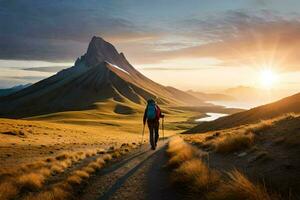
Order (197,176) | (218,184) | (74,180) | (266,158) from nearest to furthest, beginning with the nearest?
(218,184)
(197,176)
(266,158)
(74,180)

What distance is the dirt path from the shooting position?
11.4 metres

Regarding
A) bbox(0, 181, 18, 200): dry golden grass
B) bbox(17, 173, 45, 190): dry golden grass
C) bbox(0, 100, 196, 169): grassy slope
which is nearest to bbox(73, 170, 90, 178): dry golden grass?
bbox(17, 173, 45, 190): dry golden grass

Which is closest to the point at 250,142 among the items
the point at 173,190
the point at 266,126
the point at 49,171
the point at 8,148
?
the point at 266,126

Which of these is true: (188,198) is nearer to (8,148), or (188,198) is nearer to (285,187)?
(285,187)

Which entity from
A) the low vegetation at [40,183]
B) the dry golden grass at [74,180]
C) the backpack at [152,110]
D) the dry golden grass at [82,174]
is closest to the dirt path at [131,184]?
the dry golden grass at [82,174]

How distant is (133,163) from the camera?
18.8 metres

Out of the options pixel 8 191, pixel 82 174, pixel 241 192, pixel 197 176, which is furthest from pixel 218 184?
pixel 8 191

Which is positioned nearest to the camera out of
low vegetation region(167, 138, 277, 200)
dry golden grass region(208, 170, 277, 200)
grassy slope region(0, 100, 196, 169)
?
dry golden grass region(208, 170, 277, 200)

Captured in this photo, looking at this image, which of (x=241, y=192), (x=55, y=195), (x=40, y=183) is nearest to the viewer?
(x=241, y=192)

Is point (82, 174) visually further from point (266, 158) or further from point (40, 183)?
point (266, 158)

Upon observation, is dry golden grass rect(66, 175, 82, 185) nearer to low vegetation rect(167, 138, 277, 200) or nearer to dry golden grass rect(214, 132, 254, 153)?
low vegetation rect(167, 138, 277, 200)

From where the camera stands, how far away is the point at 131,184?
1320 centimetres

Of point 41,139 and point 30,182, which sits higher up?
point 30,182

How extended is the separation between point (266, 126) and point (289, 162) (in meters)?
10.0
